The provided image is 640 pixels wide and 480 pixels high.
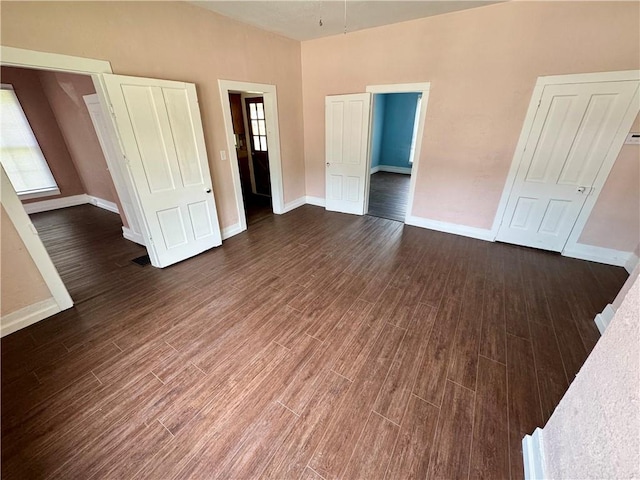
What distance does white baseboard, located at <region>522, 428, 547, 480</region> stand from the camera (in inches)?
49.2

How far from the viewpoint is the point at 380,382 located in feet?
5.91

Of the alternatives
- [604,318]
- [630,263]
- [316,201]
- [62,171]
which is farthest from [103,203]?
[630,263]

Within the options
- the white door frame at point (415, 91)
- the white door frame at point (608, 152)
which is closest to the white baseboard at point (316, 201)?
the white door frame at point (415, 91)

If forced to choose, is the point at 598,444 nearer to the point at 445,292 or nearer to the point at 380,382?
the point at 380,382

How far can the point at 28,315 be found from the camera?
2312 mm

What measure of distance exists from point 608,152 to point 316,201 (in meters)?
4.32

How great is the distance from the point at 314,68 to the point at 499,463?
5478 millimetres

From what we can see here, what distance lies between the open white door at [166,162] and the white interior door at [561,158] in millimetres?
4287

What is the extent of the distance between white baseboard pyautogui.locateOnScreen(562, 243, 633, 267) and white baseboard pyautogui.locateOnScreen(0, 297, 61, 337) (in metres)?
6.06

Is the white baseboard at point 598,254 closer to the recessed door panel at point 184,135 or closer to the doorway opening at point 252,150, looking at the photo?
the doorway opening at point 252,150

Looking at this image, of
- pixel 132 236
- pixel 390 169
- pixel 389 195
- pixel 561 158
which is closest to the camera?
pixel 561 158

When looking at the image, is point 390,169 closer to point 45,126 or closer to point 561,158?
point 561,158

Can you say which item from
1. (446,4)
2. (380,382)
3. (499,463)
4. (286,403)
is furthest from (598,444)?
(446,4)

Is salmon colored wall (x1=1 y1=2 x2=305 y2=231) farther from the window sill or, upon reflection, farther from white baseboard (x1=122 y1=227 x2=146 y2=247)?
the window sill
